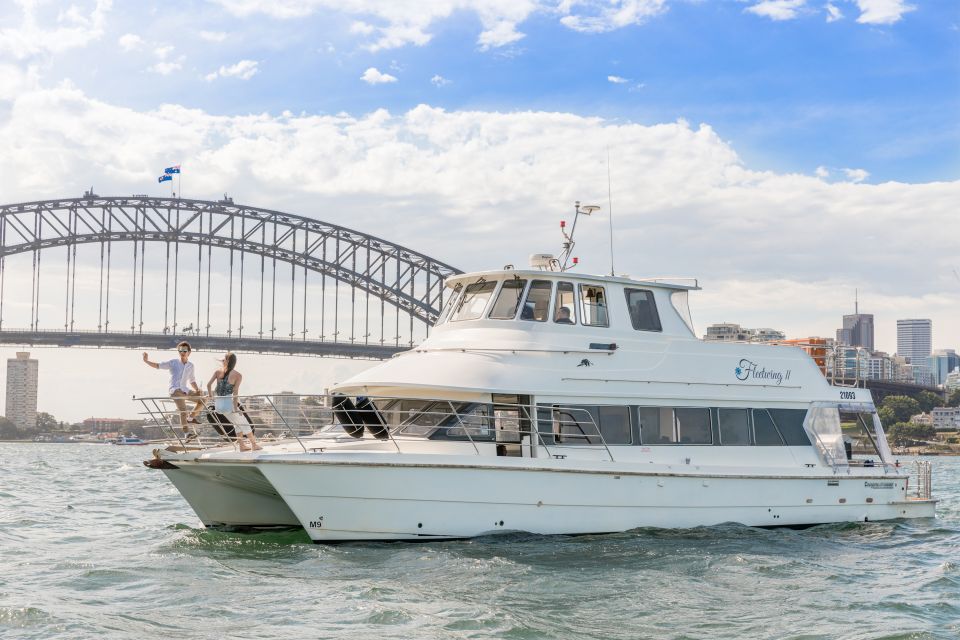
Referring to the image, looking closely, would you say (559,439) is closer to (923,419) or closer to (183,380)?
(183,380)

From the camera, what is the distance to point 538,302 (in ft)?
42.9

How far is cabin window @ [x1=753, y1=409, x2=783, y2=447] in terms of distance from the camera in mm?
13695

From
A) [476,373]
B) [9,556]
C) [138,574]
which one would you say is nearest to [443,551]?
[476,373]

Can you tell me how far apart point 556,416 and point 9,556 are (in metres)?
6.34

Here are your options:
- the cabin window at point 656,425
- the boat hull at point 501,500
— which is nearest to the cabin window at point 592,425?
the cabin window at point 656,425

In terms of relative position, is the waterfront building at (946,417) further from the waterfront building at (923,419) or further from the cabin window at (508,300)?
the cabin window at (508,300)

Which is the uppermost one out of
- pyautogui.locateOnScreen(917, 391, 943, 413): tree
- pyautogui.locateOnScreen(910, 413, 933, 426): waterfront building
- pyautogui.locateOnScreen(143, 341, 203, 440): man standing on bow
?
pyautogui.locateOnScreen(143, 341, 203, 440): man standing on bow

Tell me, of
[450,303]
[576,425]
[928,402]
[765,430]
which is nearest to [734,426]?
[765,430]

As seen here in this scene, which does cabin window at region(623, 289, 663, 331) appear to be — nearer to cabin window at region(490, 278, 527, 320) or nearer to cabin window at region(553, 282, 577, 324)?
cabin window at region(553, 282, 577, 324)

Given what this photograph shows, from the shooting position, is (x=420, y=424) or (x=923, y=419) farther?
(x=923, y=419)

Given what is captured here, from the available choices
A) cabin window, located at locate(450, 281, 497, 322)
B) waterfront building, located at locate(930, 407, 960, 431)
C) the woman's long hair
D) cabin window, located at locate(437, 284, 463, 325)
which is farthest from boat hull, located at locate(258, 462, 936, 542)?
waterfront building, located at locate(930, 407, 960, 431)

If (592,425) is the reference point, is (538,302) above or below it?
above

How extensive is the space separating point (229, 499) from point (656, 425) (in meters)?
5.29

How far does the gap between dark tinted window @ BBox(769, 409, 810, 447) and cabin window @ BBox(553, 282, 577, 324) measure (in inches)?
123
